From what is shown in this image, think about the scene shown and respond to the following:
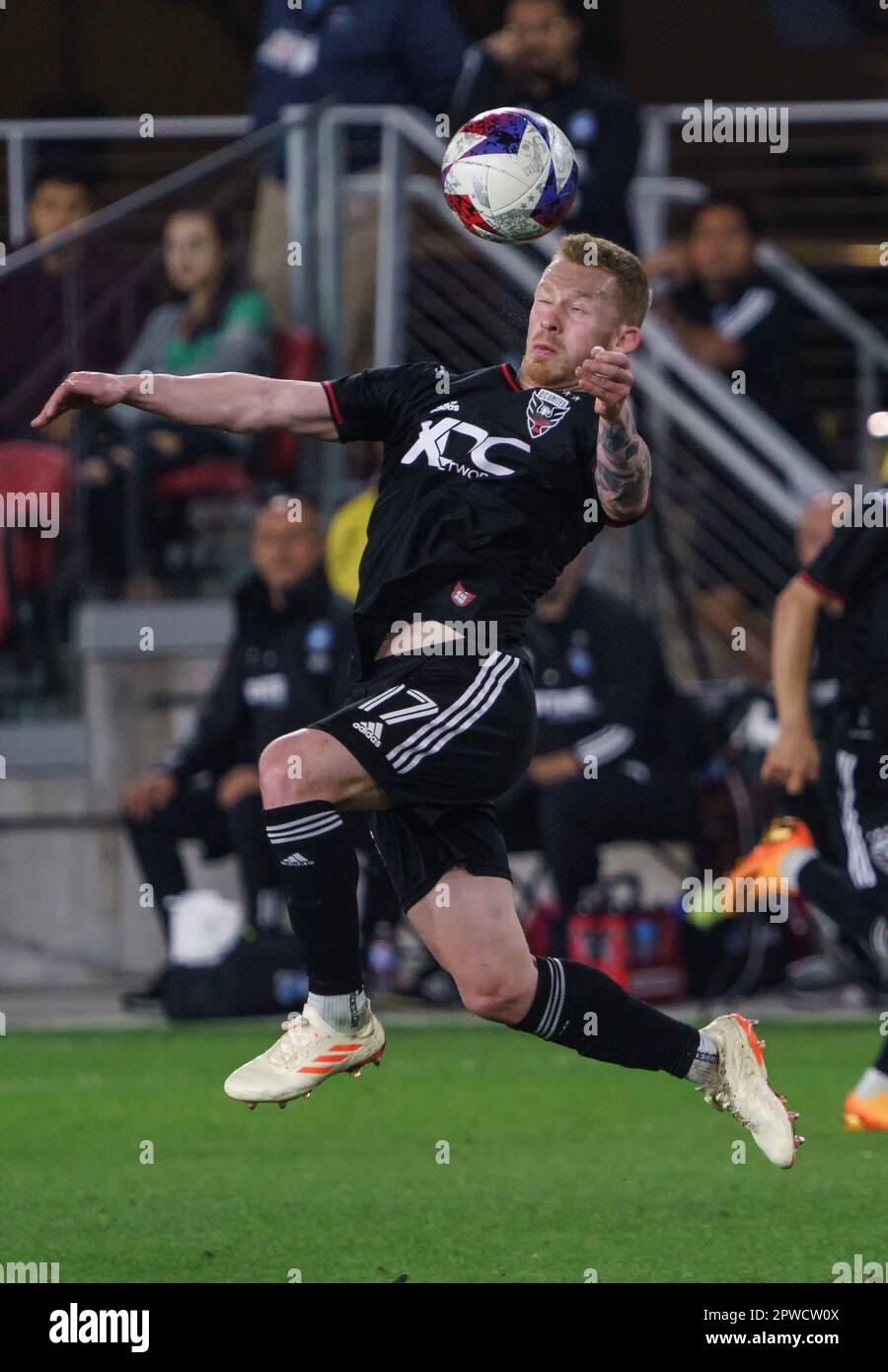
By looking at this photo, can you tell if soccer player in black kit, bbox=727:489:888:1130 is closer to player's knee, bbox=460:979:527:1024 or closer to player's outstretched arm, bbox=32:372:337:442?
player's knee, bbox=460:979:527:1024

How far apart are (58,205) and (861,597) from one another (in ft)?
19.2

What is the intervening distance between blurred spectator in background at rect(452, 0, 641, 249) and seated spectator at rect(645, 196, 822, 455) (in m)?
0.89

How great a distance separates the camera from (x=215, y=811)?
11477mm

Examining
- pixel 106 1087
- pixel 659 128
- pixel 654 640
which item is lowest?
pixel 106 1087

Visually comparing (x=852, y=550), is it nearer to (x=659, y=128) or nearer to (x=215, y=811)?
(x=215, y=811)

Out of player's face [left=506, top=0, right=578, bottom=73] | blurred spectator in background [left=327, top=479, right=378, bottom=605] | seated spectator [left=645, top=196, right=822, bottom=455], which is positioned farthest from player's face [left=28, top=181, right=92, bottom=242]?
seated spectator [left=645, top=196, right=822, bottom=455]

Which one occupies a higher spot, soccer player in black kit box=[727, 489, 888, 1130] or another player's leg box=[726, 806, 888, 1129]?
soccer player in black kit box=[727, 489, 888, 1130]

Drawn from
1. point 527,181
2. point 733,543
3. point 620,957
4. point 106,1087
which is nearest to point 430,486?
point 527,181

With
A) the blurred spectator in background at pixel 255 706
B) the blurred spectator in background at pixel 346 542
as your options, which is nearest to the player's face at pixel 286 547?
the blurred spectator in background at pixel 255 706

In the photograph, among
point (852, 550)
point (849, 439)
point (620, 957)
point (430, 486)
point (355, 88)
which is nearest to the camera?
point (430, 486)

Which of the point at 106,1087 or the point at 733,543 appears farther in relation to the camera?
the point at 733,543

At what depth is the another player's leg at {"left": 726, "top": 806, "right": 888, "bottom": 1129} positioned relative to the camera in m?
8.20

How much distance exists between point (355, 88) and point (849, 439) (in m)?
3.52

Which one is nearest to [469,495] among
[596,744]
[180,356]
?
[596,744]
